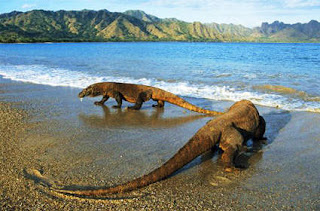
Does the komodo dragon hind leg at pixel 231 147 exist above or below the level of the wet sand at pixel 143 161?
above

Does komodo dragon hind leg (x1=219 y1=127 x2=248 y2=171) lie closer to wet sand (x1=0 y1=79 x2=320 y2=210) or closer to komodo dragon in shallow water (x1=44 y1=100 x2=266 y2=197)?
komodo dragon in shallow water (x1=44 y1=100 x2=266 y2=197)

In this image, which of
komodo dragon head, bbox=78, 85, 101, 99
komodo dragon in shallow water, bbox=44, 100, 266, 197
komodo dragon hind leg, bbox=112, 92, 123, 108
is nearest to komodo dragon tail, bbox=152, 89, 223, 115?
komodo dragon hind leg, bbox=112, 92, 123, 108

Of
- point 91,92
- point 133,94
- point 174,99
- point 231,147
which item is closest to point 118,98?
point 133,94

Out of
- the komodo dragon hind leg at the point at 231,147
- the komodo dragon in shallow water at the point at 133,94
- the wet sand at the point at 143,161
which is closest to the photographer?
the wet sand at the point at 143,161

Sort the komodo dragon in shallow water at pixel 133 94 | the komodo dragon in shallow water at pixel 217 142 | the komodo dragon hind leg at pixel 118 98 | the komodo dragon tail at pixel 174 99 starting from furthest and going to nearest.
→ the komodo dragon hind leg at pixel 118 98
the komodo dragon in shallow water at pixel 133 94
the komodo dragon tail at pixel 174 99
the komodo dragon in shallow water at pixel 217 142

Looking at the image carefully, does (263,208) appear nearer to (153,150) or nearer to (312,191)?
(312,191)

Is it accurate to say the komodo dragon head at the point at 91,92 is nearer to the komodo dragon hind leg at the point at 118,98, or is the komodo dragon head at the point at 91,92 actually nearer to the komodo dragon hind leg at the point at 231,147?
the komodo dragon hind leg at the point at 118,98

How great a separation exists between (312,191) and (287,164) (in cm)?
112

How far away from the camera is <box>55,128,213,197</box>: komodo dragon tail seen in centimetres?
441

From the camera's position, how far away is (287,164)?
5820mm

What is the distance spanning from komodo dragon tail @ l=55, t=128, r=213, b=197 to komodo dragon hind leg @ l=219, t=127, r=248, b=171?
12.5 inches

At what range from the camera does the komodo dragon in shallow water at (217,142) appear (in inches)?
179

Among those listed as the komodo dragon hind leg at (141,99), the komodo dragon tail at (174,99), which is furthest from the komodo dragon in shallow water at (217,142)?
the komodo dragon hind leg at (141,99)

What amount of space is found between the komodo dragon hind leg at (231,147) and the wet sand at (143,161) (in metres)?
0.21
